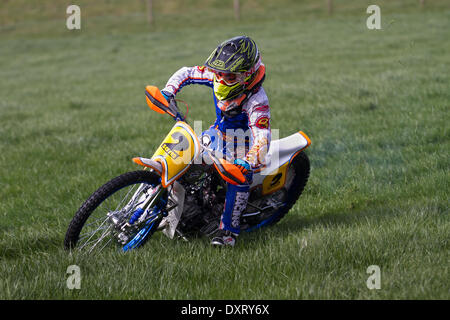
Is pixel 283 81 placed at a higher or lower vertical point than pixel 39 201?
higher

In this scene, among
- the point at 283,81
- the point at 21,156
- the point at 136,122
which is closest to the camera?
the point at 21,156

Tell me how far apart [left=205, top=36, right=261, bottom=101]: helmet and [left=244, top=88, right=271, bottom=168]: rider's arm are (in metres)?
0.16

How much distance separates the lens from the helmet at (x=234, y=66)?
4121 millimetres

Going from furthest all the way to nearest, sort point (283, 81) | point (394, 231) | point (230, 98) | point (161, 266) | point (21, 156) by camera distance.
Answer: point (283, 81) → point (21, 156) → point (230, 98) → point (394, 231) → point (161, 266)

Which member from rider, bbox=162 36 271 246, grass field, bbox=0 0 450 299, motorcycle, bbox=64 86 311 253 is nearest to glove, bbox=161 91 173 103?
rider, bbox=162 36 271 246

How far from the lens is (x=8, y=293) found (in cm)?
323

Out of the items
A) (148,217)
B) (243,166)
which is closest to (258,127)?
(243,166)

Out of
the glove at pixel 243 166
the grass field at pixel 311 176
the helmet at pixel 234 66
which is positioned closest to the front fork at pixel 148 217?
the grass field at pixel 311 176

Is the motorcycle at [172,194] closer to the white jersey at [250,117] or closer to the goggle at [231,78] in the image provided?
the white jersey at [250,117]

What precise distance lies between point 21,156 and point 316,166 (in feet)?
14.4

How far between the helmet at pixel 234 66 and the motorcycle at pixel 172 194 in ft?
1.52
